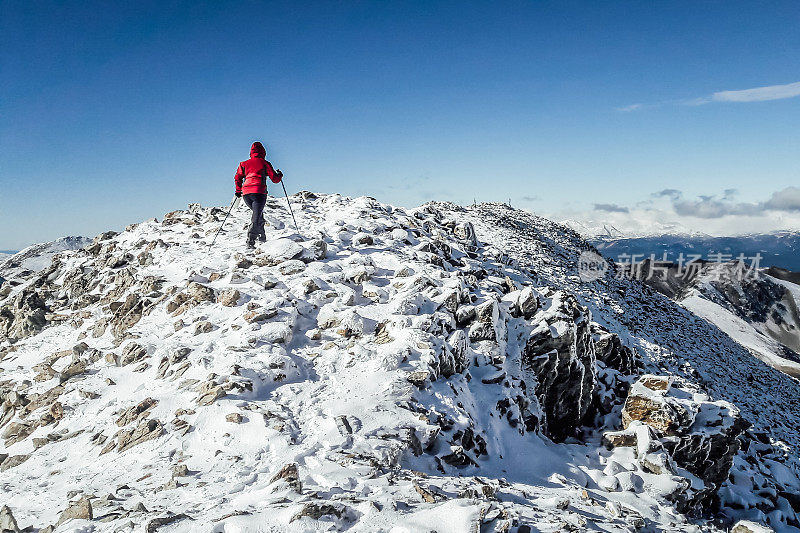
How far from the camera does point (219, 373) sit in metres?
10.6

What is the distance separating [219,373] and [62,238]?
67.2 metres

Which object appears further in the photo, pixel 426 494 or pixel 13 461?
pixel 13 461

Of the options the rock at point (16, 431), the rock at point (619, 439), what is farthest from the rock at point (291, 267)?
the rock at point (619, 439)

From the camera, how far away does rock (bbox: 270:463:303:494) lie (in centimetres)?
687

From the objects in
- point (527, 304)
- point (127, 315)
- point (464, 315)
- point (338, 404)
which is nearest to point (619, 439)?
point (527, 304)

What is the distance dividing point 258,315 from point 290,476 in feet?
21.4

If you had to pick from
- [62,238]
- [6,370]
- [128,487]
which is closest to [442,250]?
[128,487]

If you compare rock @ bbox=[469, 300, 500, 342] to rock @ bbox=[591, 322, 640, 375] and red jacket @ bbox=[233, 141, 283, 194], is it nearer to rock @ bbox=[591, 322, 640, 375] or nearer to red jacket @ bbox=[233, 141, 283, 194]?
rock @ bbox=[591, 322, 640, 375]

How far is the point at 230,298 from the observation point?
46.0 feet

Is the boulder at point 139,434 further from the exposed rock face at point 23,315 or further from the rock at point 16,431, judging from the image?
the exposed rock face at point 23,315

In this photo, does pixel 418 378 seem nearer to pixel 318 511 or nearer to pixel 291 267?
pixel 318 511

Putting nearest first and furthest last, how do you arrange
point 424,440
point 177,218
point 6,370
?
point 424,440 < point 6,370 < point 177,218

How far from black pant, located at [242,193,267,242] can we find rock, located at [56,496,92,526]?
40.2 feet

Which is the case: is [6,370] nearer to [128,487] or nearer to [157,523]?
[128,487]
